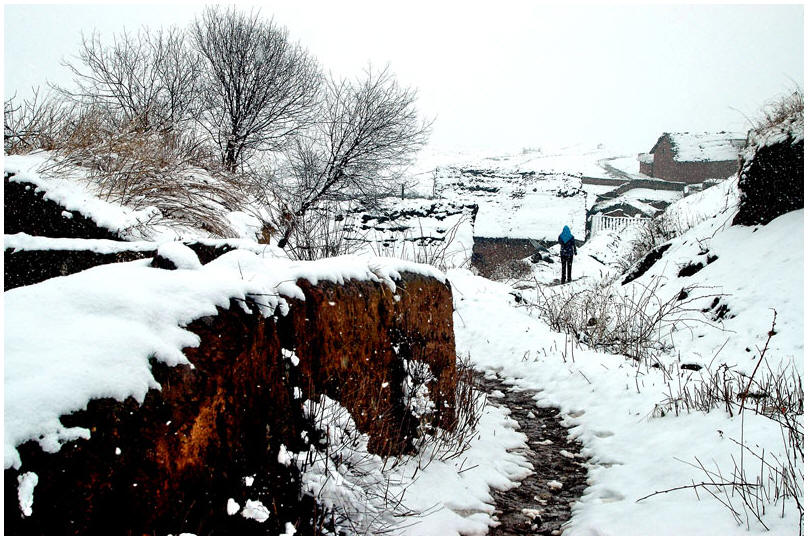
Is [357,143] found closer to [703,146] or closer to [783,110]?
[783,110]

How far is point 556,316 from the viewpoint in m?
7.78

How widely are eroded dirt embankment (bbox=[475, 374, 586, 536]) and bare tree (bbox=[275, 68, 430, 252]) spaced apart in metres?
12.0

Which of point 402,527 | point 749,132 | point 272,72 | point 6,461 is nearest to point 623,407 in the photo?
point 402,527

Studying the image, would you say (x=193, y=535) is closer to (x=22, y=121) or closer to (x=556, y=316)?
(x=556, y=316)

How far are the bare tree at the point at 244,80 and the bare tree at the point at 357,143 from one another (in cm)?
98

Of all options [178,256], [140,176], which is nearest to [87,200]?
[140,176]

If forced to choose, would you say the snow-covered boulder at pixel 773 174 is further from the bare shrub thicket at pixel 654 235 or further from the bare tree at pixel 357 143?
the bare tree at pixel 357 143

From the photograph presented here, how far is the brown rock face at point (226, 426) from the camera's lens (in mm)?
1120

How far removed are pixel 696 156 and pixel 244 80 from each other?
40.1m

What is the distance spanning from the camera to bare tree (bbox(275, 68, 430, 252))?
15.6m

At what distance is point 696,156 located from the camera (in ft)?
135

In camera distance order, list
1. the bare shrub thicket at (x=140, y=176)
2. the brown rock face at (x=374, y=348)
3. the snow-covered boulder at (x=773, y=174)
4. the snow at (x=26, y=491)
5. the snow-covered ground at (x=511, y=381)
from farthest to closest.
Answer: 1. the snow-covered boulder at (x=773, y=174)
2. the bare shrub thicket at (x=140, y=176)
3. the brown rock face at (x=374, y=348)
4. the snow-covered ground at (x=511, y=381)
5. the snow at (x=26, y=491)

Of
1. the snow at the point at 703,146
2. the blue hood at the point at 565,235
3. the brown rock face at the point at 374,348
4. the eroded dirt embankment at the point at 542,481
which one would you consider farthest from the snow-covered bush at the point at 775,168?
the snow at the point at 703,146

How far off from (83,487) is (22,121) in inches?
301
